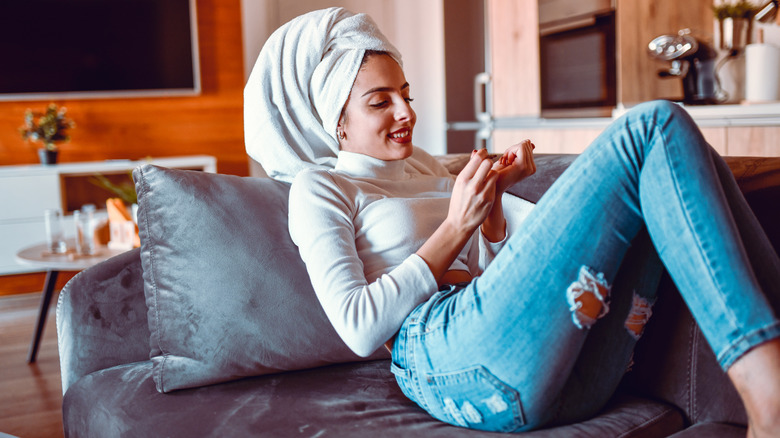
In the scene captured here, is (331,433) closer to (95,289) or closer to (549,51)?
(95,289)

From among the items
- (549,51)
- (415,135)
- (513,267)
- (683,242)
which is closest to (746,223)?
(683,242)

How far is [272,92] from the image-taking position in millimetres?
1476

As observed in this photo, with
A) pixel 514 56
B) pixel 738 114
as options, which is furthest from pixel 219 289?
pixel 514 56

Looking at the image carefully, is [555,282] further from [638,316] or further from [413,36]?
[413,36]

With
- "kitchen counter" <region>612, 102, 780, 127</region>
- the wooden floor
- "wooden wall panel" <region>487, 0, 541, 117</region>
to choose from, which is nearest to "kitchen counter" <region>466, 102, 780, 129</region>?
"kitchen counter" <region>612, 102, 780, 127</region>

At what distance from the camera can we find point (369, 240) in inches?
51.8

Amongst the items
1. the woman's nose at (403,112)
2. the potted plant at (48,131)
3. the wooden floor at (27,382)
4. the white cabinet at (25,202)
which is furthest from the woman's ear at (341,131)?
the potted plant at (48,131)

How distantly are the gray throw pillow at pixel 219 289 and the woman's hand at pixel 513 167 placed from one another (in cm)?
40

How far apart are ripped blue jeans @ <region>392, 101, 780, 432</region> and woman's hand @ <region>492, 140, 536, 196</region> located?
0.24m

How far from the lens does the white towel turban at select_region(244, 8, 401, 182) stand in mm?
1441

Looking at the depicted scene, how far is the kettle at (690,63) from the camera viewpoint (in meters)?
3.02

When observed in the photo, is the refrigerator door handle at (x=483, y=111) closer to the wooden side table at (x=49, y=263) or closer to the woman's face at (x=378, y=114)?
the wooden side table at (x=49, y=263)

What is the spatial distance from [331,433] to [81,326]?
0.62 m

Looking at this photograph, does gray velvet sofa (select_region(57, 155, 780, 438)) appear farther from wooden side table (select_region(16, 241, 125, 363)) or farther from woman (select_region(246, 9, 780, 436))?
wooden side table (select_region(16, 241, 125, 363))
